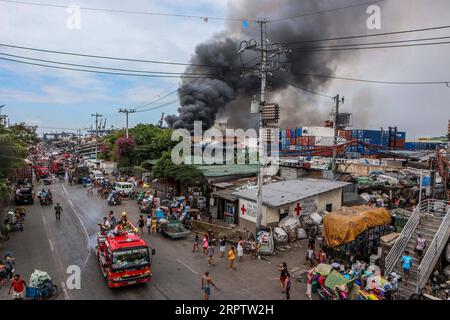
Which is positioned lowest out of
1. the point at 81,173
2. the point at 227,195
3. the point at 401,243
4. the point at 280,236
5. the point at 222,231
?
the point at 222,231

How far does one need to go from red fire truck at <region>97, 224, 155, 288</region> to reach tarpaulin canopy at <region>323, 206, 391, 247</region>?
8.96 meters

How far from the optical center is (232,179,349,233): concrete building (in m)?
21.1

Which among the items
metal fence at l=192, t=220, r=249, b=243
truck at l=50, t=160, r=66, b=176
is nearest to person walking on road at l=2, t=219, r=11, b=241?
metal fence at l=192, t=220, r=249, b=243

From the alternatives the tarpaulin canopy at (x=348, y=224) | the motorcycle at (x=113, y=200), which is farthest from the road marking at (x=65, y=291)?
the motorcycle at (x=113, y=200)

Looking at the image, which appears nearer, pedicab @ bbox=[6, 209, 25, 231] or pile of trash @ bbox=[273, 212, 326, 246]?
pile of trash @ bbox=[273, 212, 326, 246]

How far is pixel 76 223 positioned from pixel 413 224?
73.2 ft

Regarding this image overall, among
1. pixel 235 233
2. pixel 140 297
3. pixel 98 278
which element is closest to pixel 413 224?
pixel 235 233

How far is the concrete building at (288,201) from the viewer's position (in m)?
21.1

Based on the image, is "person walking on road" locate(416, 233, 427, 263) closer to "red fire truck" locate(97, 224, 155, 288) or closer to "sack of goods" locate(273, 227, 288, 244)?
"sack of goods" locate(273, 227, 288, 244)

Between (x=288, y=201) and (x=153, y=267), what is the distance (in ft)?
30.0

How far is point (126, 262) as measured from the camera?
1357 cm

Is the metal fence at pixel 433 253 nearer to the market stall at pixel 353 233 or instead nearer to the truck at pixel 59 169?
the market stall at pixel 353 233

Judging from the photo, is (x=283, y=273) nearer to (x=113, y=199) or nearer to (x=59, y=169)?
(x=113, y=199)

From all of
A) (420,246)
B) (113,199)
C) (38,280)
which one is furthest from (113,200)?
(420,246)
